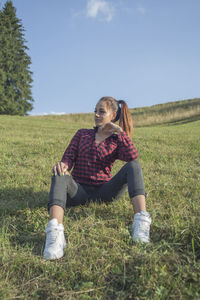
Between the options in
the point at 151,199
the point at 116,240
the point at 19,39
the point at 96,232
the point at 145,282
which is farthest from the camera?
the point at 19,39

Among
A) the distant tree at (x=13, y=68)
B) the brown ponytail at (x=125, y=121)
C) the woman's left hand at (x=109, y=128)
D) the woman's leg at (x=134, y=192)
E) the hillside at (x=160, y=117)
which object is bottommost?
the woman's leg at (x=134, y=192)

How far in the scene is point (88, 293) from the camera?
6.19 ft

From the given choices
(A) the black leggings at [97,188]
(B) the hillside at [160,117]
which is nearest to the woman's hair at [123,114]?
(A) the black leggings at [97,188]

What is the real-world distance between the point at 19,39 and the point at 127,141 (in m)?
46.3

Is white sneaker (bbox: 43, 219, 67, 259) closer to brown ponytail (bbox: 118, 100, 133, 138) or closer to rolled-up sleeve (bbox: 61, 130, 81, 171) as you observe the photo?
rolled-up sleeve (bbox: 61, 130, 81, 171)

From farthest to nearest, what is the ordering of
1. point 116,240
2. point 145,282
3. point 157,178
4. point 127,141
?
1. point 157,178
2. point 127,141
3. point 116,240
4. point 145,282

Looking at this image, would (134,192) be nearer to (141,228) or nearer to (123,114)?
(141,228)

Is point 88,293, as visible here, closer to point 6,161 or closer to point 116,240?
point 116,240

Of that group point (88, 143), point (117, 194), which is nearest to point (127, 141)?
point (88, 143)

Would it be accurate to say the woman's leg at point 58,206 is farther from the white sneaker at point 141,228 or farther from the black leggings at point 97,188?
the white sneaker at point 141,228

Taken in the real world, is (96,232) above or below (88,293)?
above

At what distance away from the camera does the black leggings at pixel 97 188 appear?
2.79 m

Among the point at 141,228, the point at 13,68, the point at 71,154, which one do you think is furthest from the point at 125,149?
the point at 13,68

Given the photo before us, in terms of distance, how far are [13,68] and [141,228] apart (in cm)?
4511
